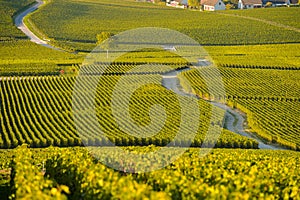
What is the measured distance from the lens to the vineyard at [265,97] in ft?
157

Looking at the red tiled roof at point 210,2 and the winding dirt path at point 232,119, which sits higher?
the red tiled roof at point 210,2

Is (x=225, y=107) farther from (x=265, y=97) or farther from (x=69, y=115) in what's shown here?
(x=69, y=115)

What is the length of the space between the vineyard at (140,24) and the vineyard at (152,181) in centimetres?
7539

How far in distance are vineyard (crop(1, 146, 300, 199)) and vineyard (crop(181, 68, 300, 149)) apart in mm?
20895

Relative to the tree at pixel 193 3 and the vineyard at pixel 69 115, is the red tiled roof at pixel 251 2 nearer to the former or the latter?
the tree at pixel 193 3

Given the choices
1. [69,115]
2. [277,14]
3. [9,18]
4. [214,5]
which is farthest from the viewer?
[214,5]

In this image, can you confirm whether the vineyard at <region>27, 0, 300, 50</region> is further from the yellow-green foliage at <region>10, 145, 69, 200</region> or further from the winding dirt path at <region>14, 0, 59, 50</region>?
the yellow-green foliage at <region>10, 145, 69, 200</region>

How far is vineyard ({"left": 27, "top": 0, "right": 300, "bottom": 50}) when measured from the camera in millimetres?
112812

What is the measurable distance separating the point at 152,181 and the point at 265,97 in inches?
1644

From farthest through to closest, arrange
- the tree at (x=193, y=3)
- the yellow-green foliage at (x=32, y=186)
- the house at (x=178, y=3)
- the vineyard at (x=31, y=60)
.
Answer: the house at (x=178, y=3) < the tree at (x=193, y=3) < the vineyard at (x=31, y=60) < the yellow-green foliage at (x=32, y=186)

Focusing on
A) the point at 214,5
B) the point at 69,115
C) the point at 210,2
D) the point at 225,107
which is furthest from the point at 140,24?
the point at 69,115

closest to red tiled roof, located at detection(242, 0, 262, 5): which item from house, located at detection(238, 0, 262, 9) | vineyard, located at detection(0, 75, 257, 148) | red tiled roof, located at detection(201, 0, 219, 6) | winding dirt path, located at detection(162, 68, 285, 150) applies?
house, located at detection(238, 0, 262, 9)

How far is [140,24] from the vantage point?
431 feet

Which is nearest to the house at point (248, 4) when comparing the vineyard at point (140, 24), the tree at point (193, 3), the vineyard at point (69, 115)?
the tree at point (193, 3)
